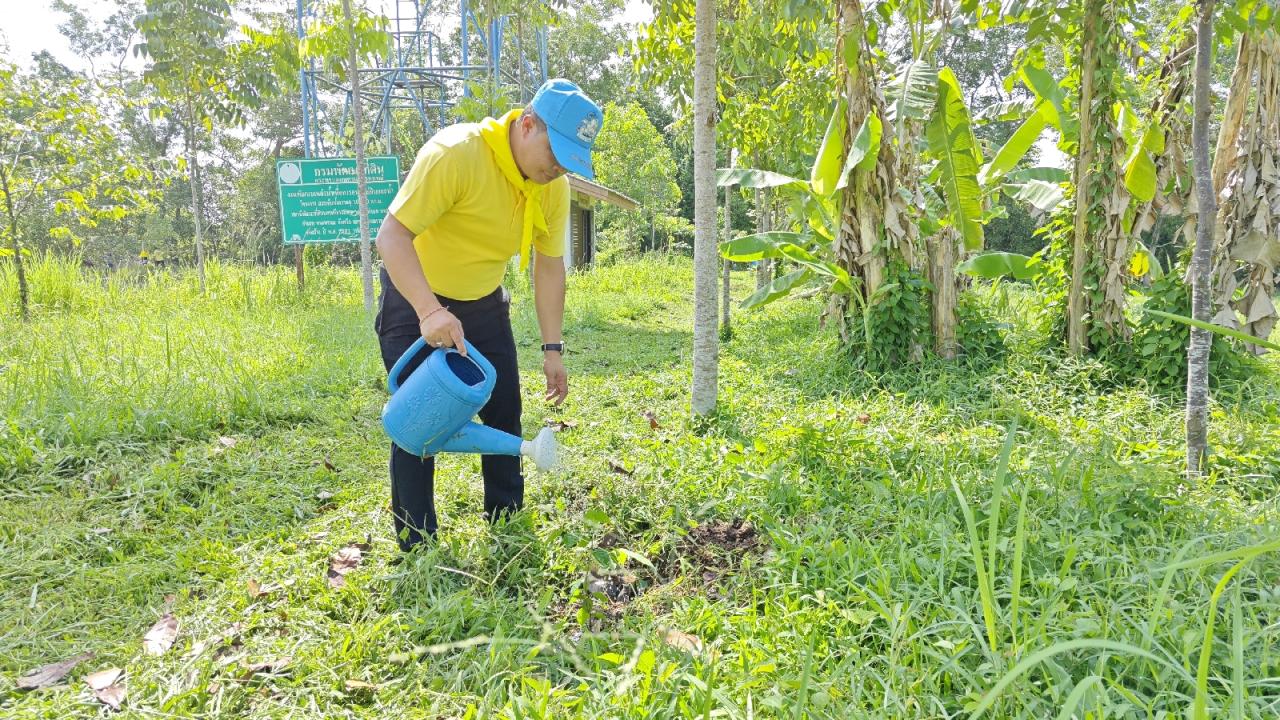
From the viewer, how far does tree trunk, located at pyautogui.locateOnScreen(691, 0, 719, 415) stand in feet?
12.5

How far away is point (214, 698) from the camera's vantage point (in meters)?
1.77

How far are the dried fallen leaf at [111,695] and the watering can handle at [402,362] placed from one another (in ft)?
3.36

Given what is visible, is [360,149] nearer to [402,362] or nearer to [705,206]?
[705,206]

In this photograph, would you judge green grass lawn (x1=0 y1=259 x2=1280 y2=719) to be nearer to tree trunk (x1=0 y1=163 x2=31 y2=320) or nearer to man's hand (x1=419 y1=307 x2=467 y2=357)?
man's hand (x1=419 y1=307 x2=467 y2=357)

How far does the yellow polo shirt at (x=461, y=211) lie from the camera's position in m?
2.21

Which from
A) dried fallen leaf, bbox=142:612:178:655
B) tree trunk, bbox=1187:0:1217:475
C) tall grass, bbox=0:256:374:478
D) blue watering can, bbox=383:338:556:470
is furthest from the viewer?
tall grass, bbox=0:256:374:478

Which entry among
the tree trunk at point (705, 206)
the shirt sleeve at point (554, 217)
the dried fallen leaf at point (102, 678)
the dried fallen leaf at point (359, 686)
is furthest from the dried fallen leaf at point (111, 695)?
the tree trunk at point (705, 206)

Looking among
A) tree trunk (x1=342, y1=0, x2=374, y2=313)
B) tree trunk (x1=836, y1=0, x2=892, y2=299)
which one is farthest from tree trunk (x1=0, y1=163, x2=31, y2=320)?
tree trunk (x1=836, y1=0, x2=892, y2=299)

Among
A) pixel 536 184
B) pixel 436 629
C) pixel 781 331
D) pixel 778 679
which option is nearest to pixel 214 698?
pixel 436 629

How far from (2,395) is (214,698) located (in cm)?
319

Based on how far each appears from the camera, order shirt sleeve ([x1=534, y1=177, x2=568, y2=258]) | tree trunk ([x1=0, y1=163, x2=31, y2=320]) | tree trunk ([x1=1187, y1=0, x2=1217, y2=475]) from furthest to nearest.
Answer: tree trunk ([x1=0, y1=163, x2=31, y2=320])
shirt sleeve ([x1=534, y1=177, x2=568, y2=258])
tree trunk ([x1=1187, y1=0, x2=1217, y2=475])

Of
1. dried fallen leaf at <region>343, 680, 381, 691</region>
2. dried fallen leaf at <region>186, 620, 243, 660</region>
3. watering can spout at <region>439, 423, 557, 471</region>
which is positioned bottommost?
dried fallen leaf at <region>343, 680, 381, 691</region>

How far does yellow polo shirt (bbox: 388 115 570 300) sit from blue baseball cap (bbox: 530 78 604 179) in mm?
224

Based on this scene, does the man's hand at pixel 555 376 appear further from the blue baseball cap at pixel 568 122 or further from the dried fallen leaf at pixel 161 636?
the dried fallen leaf at pixel 161 636
